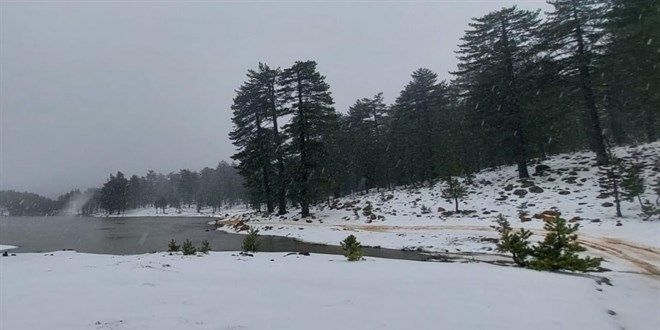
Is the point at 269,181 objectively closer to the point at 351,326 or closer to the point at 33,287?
the point at 33,287

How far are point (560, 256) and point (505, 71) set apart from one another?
23893mm

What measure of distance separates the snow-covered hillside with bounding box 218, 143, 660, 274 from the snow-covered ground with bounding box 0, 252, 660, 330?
621 centimetres

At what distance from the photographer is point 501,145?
30141 mm

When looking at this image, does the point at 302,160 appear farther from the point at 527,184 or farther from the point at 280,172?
the point at 527,184

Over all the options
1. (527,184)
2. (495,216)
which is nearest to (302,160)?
(495,216)

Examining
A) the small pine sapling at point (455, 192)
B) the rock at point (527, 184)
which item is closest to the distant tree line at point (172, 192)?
the small pine sapling at point (455, 192)

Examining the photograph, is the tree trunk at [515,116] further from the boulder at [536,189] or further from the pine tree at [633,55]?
the pine tree at [633,55]

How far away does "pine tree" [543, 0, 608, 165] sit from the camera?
83.9 feet

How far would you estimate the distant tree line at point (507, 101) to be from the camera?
23828 millimetres

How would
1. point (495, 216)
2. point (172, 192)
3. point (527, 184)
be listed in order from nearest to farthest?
point (495, 216)
point (527, 184)
point (172, 192)

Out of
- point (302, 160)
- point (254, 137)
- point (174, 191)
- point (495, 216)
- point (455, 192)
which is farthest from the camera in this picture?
point (174, 191)

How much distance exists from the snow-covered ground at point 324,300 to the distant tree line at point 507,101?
63.6ft

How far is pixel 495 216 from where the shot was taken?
23500 mm

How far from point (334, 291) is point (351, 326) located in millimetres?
2166
